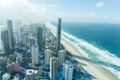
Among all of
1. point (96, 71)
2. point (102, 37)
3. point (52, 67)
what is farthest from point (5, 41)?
point (102, 37)

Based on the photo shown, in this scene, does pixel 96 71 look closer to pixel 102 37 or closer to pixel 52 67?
pixel 52 67

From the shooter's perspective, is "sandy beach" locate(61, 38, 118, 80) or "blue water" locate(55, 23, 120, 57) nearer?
"sandy beach" locate(61, 38, 118, 80)

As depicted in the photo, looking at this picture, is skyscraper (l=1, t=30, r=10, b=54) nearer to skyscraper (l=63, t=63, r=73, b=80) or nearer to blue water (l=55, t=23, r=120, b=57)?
skyscraper (l=63, t=63, r=73, b=80)

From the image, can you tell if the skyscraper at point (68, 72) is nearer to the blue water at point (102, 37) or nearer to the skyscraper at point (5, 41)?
the skyscraper at point (5, 41)

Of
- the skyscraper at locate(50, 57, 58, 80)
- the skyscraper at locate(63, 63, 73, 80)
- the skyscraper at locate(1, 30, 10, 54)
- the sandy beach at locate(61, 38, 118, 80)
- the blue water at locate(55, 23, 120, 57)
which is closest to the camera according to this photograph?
the skyscraper at locate(63, 63, 73, 80)

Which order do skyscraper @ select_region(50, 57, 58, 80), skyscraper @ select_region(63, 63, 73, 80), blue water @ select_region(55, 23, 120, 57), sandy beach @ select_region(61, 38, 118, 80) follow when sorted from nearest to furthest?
skyscraper @ select_region(63, 63, 73, 80)
skyscraper @ select_region(50, 57, 58, 80)
sandy beach @ select_region(61, 38, 118, 80)
blue water @ select_region(55, 23, 120, 57)

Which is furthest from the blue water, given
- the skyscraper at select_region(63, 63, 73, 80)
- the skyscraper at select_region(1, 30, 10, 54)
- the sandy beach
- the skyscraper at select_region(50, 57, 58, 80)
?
the skyscraper at select_region(1, 30, 10, 54)

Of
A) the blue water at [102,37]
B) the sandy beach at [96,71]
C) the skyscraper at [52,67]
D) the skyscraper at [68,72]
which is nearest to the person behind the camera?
the skyscraper at [68,72]

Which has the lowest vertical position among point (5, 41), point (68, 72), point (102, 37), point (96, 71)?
point (96, 71)

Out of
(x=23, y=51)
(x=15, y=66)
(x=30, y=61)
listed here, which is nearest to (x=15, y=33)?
(x=23, y=51)

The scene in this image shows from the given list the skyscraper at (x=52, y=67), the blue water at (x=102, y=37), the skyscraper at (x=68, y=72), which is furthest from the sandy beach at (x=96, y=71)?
the blue water at (x=102, y=37)

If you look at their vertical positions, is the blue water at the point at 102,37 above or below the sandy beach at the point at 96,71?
above
